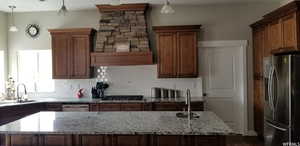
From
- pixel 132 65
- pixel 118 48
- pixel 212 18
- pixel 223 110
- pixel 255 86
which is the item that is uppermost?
pixel 212 18

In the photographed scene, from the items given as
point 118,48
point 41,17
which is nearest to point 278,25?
point 118,48

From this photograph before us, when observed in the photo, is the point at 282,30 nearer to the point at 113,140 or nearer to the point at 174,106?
the point at 174,106

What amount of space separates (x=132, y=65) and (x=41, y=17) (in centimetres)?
244

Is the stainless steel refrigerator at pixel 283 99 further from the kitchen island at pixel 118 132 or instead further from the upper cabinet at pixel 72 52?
the upper cabinet at pixel 72 52

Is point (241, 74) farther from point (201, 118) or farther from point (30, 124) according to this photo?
point (30, 124)

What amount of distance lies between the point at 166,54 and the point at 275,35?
2020 mm

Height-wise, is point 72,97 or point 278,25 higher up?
point 278,25

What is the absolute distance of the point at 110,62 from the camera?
5.45 meters

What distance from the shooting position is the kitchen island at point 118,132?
8.33 feet

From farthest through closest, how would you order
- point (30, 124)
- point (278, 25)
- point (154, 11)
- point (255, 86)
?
point (154, 11), point (255, 86), point (278, 25), point (30, 124)

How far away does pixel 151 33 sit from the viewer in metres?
5.75

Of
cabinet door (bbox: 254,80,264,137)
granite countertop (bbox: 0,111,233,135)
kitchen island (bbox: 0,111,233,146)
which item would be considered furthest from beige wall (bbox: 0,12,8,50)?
cabinet door (bbox: 254,80,264,137)

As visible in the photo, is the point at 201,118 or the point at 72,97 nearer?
the point at 201,118

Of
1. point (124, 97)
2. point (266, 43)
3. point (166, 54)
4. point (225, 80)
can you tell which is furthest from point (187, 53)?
point (124, 97)
